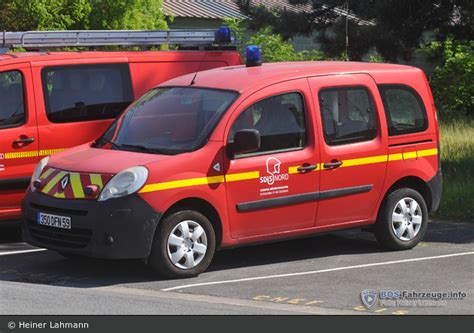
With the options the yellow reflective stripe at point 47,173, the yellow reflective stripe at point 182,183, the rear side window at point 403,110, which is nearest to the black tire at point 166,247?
the yellow reflective stripe at point 182,183

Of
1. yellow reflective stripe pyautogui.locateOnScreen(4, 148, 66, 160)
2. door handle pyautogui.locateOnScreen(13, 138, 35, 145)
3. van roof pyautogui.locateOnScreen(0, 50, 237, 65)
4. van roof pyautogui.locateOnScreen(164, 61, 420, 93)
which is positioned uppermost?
van roof pyautogui.locateOnScreen(0, 50, 237, 65)

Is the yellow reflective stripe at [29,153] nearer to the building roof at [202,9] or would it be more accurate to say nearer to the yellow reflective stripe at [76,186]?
the yellow reflective stripe at [76,186]

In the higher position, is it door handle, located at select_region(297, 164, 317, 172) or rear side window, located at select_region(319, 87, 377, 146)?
rear side window, located at select_region(319, 87, 377, 146)

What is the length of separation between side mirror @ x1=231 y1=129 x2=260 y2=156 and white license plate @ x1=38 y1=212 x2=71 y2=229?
152 centimetres

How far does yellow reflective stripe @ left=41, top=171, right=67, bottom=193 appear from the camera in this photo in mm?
8914

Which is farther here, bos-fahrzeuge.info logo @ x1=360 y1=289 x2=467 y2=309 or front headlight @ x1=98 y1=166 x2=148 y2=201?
front headlight @ x1=98 y1=166 x2=148 y2=201

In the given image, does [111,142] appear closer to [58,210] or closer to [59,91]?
[58,210]

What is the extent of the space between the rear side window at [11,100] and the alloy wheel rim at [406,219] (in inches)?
148

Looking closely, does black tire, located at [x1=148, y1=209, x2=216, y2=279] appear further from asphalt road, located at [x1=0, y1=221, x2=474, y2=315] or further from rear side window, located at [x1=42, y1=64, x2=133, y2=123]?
rear side window, located at [x1=42, y1=64, x2=133, y2=123]

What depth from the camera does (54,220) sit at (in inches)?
346

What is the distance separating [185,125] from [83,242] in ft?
4.53

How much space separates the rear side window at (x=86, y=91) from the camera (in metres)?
10.5

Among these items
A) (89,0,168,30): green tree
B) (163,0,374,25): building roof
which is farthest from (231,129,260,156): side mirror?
(163,0,374,25): building roof

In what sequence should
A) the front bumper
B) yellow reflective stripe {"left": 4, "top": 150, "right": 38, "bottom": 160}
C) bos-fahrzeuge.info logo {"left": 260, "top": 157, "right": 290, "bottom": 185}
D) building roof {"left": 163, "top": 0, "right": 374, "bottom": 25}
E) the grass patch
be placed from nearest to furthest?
the front bumper → bos-fahrzeuge.info logo {"left": 260, "top": 157, "right": 290, "bottom": 185} → yellow reflective stripe {"left": 4, "top": 150, "right": 38, "bottom": 160} → the grass patch → building roof {"left": 163, "top": 0, "right": 374, "bottom": 25}
